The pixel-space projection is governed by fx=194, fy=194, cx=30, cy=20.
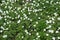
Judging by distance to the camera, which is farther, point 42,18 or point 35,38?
point 42,18

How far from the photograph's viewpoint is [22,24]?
1064 cm

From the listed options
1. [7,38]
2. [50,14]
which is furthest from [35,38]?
[50,14]

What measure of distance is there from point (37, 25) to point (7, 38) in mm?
1720

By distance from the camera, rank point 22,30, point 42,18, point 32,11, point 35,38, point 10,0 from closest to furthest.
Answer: point 35,38 → point 22,30 → point 42,18 → point 32,11 → point 10,0

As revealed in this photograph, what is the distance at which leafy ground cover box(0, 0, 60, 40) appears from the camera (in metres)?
9.88

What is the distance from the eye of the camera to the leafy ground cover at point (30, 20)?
9.88m

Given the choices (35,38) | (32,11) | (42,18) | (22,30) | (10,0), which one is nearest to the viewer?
(35,38)

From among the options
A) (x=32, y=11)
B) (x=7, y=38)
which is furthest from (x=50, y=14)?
(x=7, y=38)

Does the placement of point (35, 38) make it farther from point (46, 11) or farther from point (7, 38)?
point (46, 11)

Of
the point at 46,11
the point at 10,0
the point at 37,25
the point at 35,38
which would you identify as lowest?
the point at 35,38

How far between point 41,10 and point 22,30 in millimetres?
2112

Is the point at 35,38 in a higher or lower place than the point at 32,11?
lower

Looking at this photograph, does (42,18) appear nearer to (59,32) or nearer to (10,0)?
(59,32)

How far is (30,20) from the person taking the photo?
427 inches
